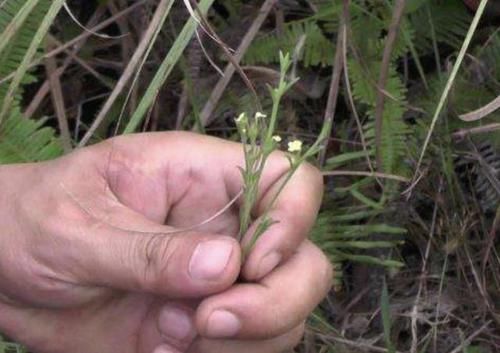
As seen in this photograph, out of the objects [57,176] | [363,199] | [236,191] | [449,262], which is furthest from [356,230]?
[57,176]

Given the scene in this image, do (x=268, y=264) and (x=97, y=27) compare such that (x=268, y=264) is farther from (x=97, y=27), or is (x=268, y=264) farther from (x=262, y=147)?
(x=97, y=27)

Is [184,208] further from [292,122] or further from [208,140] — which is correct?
[292,122]

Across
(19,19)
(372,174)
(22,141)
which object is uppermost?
(19,19)

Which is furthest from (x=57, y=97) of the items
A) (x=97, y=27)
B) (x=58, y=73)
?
(x=97, y=27)

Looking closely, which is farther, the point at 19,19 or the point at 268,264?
the point at 19,19

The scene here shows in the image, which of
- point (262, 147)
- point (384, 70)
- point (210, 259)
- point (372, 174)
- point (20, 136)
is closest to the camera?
Answer: point (262, 147)

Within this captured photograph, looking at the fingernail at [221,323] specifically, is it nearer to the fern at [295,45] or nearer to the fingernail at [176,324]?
the fingernail at [176,324]

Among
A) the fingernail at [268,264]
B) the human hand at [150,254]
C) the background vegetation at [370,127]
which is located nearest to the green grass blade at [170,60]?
the human hand at [150,254]
